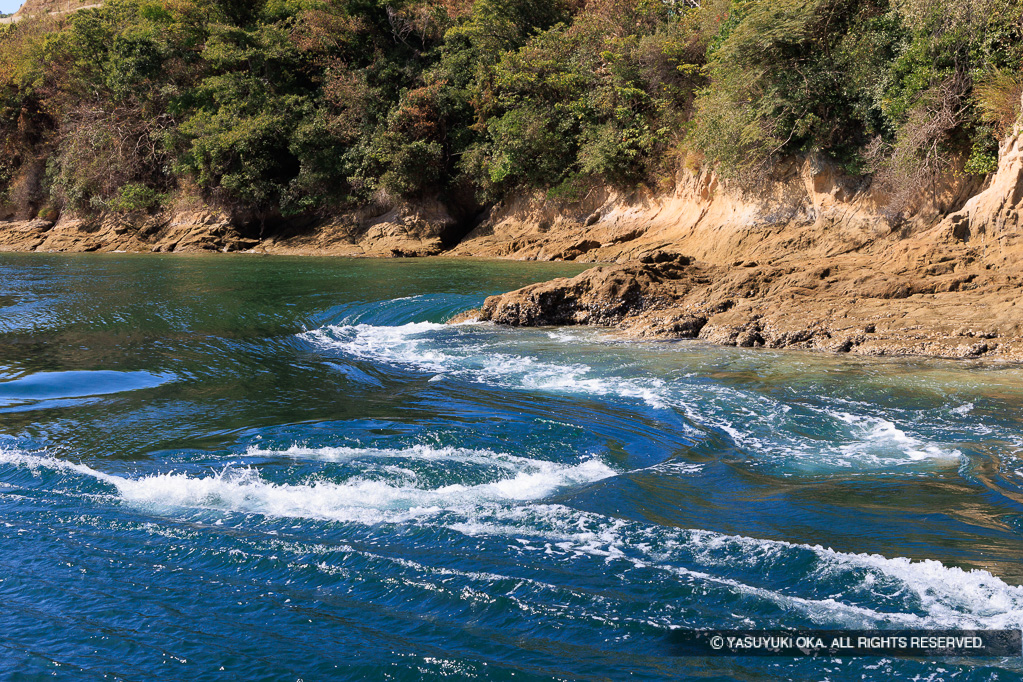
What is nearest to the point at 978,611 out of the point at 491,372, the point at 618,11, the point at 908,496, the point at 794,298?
the point at 908,496

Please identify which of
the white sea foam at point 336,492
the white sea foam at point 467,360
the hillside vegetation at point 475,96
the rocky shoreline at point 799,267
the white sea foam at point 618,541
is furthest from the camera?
the hillside vegetation at point 475,96

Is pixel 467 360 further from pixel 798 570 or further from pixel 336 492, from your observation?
pixel 798 570

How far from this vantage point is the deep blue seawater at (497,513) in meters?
3.62

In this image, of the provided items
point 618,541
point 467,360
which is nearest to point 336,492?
point 618,541

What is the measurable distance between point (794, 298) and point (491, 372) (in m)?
4.90

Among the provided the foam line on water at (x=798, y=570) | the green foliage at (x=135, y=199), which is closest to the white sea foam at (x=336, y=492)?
the foam line on water at (x=798, y=570)

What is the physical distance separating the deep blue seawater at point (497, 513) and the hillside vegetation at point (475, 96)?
26.7 ft

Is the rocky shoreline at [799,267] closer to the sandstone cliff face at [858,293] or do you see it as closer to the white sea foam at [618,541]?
the sandstone cliff face at [858,293]

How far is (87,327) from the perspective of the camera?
1213 centimetres

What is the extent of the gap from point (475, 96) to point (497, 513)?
2376 centimetres

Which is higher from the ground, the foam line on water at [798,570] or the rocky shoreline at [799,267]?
the rocky shoreline at [799,267]

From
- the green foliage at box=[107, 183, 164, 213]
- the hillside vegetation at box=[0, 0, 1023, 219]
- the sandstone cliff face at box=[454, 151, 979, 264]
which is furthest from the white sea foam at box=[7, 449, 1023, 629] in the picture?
the green foliage at box=[107, 183, 164, 213]

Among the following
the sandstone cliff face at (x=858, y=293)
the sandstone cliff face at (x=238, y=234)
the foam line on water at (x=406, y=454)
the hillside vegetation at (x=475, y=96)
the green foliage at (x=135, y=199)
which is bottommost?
the foam line on water at (x=406, y=454)

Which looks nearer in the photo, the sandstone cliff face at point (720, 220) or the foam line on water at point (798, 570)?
the foam line on water at point (798, 570)
